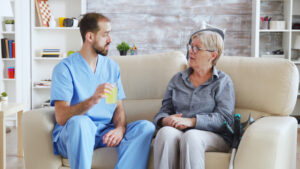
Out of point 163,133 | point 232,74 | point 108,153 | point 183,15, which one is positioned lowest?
point 108,153

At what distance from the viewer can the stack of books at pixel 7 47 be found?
14.6 feet

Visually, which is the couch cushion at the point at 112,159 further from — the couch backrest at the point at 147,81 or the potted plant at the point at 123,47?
the potted plant at the point at 123,47

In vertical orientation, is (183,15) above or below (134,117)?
above

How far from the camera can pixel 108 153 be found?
77.4 inches

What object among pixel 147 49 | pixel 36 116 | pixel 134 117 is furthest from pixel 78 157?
pixel 147 49

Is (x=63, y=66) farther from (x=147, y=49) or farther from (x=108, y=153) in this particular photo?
(x=147, y=49)

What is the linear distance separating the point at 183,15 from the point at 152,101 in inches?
97.1

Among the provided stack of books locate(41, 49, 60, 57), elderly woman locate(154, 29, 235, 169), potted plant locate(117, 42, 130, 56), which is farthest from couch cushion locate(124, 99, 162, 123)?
stack of books locate(41, 49, 60, 57)

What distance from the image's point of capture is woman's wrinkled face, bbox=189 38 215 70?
2.21 metres

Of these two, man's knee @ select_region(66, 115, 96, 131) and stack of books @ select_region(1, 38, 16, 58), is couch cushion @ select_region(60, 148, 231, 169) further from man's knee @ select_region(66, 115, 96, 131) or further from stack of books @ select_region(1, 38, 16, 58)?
stack of books @ select_region(1, 38, 16, 58)

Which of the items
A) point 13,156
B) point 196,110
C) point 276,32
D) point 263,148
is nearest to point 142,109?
point 196,110

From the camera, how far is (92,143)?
186 cm

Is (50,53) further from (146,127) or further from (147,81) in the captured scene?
(146,127)

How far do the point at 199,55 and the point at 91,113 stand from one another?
2.36 ft
